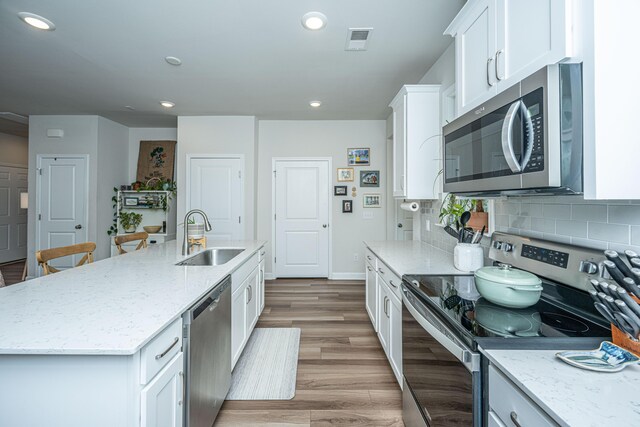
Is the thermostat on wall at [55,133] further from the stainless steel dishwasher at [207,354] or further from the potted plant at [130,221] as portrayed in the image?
the stainless steel dishwasher at [207,354]

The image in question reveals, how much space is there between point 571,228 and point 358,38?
2067 mm

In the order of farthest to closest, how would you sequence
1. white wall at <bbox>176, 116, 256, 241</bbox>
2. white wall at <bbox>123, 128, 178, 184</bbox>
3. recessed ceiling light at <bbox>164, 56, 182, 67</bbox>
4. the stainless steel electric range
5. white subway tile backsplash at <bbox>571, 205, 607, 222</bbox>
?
white wall at <bbox>123, 128, 178, 184</bbox> < white wall at <bbox>176, 116, 256, 241</bbox> < recessed ceiling light at <bbox>164, 56, 182, 67</bbox> < white subway tile backsplash at <bbox>571, 205, 607, 222</bbox> < the stainless steel electric range

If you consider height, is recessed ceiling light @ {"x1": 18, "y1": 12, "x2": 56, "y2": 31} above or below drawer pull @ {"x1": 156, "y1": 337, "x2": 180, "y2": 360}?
above

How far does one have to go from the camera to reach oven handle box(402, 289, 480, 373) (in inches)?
35.5

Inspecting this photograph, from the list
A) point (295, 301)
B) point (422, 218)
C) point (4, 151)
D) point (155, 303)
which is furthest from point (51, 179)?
point (422, 218)

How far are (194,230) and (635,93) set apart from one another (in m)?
2.78

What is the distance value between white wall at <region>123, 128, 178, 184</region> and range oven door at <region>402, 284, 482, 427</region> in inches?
210

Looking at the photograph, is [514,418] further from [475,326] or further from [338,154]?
[338,154]

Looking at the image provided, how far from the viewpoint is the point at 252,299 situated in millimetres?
2641

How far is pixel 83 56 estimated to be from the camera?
282 centimetres

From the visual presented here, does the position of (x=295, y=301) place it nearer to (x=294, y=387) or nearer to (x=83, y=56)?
(x=294, y=387)

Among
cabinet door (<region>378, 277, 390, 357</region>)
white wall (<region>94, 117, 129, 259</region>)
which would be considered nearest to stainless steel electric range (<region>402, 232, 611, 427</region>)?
cabinet door (<region>378, 277, 390, 357</region>)

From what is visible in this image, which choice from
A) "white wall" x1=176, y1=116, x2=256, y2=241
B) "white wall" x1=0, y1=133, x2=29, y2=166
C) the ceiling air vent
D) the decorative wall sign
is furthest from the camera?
"white wall" x1=0, y1=133, x2=29, y2=166

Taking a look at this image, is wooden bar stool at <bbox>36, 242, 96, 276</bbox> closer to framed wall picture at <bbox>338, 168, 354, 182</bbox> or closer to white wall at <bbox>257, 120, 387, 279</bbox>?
white wall at <bbox>257, 120, 387, 279</bbox>
